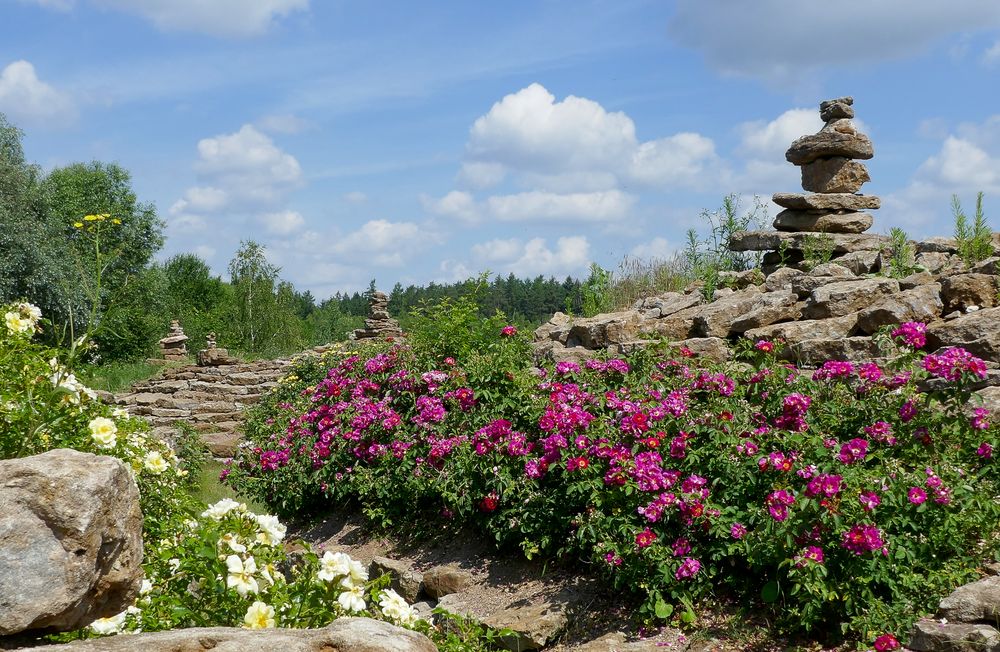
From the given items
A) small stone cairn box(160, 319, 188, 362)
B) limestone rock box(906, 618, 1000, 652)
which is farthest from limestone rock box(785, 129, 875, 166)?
small stone cairn box(160, 319, 188, 362)

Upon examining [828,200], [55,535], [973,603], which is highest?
[828,200]

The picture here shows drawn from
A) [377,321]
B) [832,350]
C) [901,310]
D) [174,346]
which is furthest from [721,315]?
Result: [174,346]

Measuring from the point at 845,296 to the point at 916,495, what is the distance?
3847 millimetres

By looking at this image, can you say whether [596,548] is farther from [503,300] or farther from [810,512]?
[503,300]

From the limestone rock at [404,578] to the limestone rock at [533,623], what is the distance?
0.85 meters

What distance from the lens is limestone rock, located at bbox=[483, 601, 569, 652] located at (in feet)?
15.8

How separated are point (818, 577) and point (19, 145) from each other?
33.2 meters

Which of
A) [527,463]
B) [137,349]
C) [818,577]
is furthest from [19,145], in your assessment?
[818,577]

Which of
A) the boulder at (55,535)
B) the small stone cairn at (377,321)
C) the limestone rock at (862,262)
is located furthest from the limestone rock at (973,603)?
the small stone cairn at (377,321)

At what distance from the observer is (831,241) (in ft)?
33.4

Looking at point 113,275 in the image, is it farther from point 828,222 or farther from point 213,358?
point 828,222

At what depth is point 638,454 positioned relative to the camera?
4.96m

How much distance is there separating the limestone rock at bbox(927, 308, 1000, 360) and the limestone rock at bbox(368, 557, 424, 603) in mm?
4150

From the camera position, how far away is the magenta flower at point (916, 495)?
416cm
